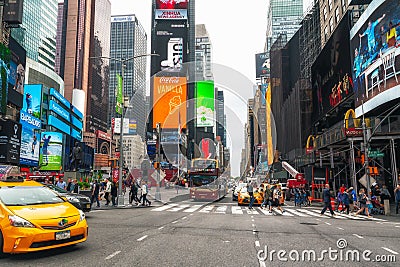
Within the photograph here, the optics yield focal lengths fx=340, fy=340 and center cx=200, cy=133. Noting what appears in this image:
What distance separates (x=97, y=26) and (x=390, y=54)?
166 meters

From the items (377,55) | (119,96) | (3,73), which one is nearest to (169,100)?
(3,73)

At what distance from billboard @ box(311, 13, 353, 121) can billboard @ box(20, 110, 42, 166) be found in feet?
138

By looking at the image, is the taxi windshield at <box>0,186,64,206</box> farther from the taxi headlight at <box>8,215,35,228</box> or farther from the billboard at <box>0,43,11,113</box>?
the billboard at <box>0,43,11,113</box>

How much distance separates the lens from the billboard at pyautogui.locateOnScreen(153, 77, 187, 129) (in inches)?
4689

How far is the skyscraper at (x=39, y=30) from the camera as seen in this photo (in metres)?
114

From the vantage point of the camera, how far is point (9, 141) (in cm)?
4044

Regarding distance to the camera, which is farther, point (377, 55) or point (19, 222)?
point (377, 55)

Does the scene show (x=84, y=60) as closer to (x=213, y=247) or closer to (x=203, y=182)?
(x=203, y=182)

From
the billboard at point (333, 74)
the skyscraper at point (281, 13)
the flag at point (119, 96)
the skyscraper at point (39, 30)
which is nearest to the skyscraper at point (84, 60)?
the skyscraper at point (39, 30)

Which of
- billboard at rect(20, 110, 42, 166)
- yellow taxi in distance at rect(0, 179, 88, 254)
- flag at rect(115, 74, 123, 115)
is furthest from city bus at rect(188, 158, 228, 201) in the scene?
billboard at rect(20, 110, 42, 166)

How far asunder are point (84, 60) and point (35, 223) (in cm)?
15569

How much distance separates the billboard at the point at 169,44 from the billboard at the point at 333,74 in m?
87.5

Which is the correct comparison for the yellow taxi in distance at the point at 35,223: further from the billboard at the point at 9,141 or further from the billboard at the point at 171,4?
the billboard at the point at 171,4

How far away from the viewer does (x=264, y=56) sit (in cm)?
15675
